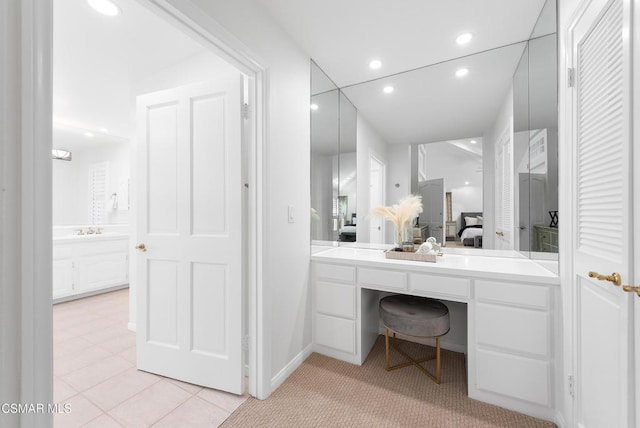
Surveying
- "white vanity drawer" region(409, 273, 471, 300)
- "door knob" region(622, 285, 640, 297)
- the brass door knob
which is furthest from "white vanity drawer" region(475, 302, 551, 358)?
"door knob" region(622, 285, 640, 297)

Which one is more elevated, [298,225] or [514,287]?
[298,225]

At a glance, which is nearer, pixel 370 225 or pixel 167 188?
pixel 167 188

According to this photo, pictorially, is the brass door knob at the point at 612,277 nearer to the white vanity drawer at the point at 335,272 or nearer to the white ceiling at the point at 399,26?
the white vanity drawer at the point at 335,272

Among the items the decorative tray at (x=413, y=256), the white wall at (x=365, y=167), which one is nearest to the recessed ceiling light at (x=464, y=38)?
A: the white wall at (x=365, y=167)

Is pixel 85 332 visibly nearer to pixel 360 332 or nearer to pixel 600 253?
pixel 360 332

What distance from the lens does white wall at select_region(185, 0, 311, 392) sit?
164 cm

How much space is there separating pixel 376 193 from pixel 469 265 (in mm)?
1034

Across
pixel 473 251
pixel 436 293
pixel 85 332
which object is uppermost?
pixel 473 251

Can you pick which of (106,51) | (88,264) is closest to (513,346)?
(106,51)

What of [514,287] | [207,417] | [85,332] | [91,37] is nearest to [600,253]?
[514,287]

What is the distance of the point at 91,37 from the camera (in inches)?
78.7

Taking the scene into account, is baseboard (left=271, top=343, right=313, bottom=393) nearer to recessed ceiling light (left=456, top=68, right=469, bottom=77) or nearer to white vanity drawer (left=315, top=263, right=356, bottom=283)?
white vanity drawer (left=315, top=263, right=356, bottom=283)

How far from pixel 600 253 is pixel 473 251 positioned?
1091mm

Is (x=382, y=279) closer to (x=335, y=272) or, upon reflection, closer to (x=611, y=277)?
(x=335, y=272)
